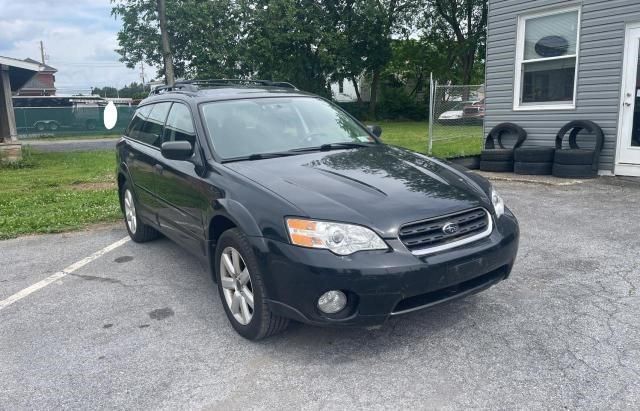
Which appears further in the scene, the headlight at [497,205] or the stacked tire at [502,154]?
the stacked tire at [502,154]

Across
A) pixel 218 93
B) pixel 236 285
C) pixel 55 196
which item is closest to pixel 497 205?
pixel 236 285

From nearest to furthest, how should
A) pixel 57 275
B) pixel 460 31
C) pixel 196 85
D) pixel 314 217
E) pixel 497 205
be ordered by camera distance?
1. pixel 314 217
2. pixel 497 205
3. pixel 57 275
4. pixel 196 85
5. pixel 460 31

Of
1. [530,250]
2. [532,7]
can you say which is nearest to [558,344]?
[530,250]

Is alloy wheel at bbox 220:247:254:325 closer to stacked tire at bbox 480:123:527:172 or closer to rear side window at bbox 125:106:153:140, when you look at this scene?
rear side window at bbox 125:106:153:140

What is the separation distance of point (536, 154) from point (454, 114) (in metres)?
4.21

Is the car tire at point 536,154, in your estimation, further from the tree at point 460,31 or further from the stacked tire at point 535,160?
the tree at point 460,31

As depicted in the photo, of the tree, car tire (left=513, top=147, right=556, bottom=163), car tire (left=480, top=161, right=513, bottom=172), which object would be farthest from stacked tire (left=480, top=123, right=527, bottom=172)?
the tree

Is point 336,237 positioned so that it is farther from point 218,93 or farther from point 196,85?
point 196,85

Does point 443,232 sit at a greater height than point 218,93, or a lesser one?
lesser

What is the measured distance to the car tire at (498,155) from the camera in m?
9.26

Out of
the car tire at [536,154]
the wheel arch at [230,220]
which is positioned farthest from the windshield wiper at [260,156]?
the car tire at [536,154]

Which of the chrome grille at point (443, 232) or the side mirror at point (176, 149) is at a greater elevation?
the side mirror at point (176, 149)

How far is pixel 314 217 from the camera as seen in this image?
2.92 meters

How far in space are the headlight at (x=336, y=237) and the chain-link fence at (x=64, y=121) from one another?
2846 cm
